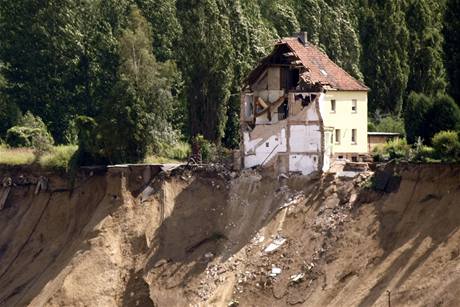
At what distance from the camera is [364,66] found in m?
94.0

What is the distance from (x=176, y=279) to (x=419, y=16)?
78.2 ft

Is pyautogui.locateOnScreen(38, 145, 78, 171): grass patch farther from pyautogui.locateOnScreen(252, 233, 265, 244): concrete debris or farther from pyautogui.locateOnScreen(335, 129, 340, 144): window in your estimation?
pyautogui.locateOnScreen(335, 129, 340, 144): window

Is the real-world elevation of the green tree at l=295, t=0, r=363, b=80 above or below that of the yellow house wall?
above

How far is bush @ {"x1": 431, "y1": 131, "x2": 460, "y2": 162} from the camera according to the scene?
72.6 metres

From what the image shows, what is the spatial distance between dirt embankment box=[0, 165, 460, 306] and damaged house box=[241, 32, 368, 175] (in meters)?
1.32

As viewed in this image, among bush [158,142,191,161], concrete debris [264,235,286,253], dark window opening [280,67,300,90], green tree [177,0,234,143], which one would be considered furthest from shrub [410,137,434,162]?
bush [158,142,191,161]

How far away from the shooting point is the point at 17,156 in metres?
92.1

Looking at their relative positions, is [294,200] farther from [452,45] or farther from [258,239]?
[452,45]

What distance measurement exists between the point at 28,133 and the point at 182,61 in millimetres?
11060

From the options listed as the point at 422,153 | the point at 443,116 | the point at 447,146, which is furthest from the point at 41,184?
the point at 447,146

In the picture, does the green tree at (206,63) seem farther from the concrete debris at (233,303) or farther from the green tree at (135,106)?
the concrete debris at (233,303)

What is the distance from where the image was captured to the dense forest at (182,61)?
3423 inches

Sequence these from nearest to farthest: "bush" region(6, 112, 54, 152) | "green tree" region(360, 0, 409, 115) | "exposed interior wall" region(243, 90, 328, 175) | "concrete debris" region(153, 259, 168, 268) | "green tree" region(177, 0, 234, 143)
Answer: "concrete debris" region(153, 259, 168, 268)
"exposed interior wall" region(243, 90, 328, 175)
"green tree" region(177, 0, 234, 143)
"green tree" region(360, 0, 409, 115)
"bush" region(6, 112, 54, 152)

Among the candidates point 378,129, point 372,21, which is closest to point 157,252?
point 378,129
